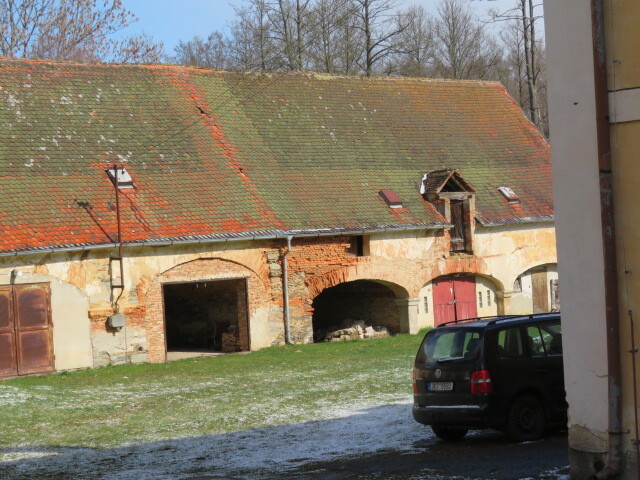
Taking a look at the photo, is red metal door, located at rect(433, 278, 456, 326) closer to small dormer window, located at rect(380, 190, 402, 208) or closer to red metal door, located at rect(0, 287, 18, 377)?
small dormer window, located at rect(380, 190, 402, 208)

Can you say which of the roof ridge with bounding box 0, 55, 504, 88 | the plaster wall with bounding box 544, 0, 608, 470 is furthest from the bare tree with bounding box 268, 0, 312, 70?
the plaster wall with bounding box 544, 0, 608, 470

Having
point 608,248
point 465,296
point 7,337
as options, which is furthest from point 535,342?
point 465,296

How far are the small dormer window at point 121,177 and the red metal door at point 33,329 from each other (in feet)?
12.1

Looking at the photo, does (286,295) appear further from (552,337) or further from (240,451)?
(552,337)

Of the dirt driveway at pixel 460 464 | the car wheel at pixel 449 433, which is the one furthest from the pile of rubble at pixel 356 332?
the dirt driveway at pixel 460 464

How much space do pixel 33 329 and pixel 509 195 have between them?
52.5 feet

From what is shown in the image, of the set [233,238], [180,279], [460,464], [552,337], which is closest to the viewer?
[460,464]

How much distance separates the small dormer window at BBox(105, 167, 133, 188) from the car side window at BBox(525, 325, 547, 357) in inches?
593

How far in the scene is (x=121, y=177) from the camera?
2622 centimetres

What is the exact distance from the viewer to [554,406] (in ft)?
42.7

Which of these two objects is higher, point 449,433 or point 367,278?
point 367,278

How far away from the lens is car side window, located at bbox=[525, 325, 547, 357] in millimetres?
13141

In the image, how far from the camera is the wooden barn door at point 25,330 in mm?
23234

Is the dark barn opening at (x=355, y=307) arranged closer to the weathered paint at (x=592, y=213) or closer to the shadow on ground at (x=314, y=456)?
the shadow on ground at (x=314, y=456)
